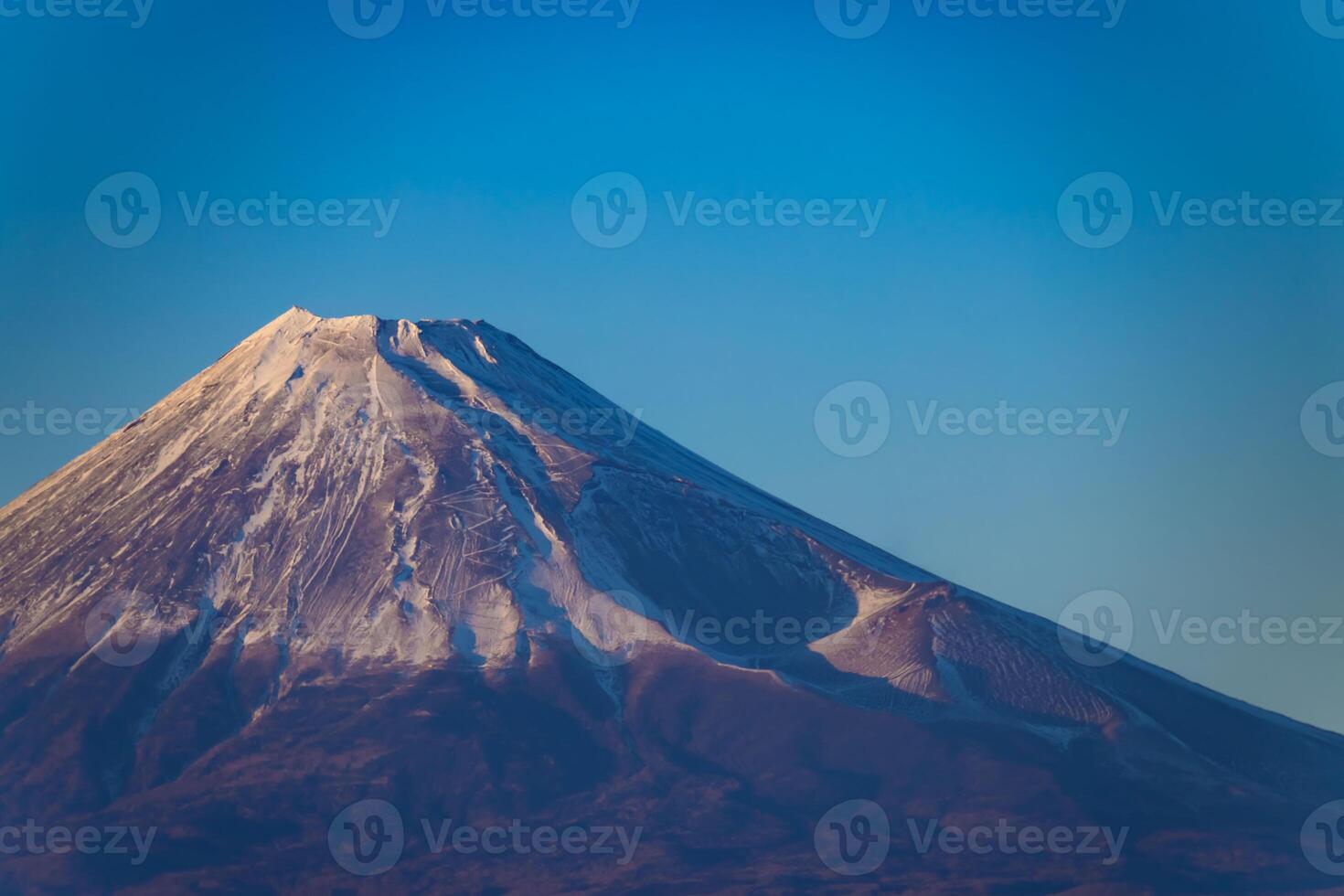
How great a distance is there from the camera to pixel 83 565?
11781 cm

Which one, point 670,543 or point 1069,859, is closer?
point 1069,859

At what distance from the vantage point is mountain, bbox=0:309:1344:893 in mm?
97625

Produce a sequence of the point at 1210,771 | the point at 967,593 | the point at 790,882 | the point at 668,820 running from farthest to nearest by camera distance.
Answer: the point at 967,593 → the point at 1210,771 → the point at 668,820 → the point at 790,882

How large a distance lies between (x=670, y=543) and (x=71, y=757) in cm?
3762

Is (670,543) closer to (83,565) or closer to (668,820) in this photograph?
(668,820)

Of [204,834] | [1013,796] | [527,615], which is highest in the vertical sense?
[527,615]

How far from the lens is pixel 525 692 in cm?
10838

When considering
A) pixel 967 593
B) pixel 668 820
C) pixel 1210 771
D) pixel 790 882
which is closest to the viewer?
pixel 790 882

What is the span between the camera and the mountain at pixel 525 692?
9762 centimetres

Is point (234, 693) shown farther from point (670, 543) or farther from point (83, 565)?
point (670, 543)

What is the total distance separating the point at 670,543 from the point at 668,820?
23749 millimetres

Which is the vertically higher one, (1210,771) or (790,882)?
(1210,771)

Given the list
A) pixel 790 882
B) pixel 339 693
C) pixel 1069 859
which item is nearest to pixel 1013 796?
pixel 1069 859

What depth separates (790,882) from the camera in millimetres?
94250
